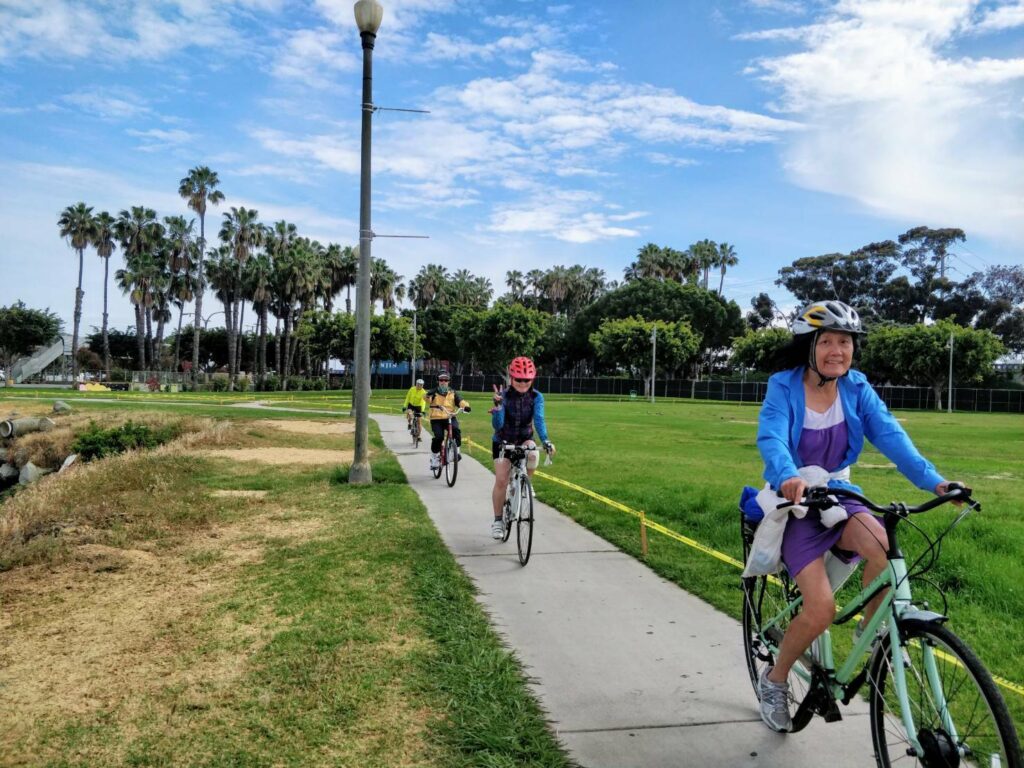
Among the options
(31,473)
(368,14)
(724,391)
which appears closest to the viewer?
(368,14)

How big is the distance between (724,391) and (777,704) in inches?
3001

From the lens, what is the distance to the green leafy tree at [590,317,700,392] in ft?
234

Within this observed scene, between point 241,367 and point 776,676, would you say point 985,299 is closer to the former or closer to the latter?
point 241,367

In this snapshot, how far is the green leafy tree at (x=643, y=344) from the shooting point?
234 ft

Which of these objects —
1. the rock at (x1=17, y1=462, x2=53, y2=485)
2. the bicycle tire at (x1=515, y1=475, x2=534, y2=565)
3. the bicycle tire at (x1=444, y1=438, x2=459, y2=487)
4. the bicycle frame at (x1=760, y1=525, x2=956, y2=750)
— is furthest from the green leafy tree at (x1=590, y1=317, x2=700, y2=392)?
the bicycle frame at (x1=760, y1=525, x2=956, y2=750)

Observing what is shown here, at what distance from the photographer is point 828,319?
3.35m

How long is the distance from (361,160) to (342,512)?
558cm

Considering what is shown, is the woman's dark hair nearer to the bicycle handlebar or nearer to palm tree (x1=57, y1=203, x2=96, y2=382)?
the bicycle handlebar

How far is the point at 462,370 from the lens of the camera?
293 ft

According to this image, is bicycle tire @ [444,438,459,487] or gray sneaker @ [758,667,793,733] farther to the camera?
bicycle tire @ [444,438,459,487]

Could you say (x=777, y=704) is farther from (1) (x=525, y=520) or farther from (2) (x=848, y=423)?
(1) (x=525, y=520)

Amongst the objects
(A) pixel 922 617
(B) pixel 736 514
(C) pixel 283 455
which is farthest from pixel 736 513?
(C) pixel 283 455

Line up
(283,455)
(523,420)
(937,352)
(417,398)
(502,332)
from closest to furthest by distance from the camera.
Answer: (523,420)
(283,455)
(417,398)
(937,352)
(502,332)

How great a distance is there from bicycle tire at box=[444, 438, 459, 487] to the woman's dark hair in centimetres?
928
